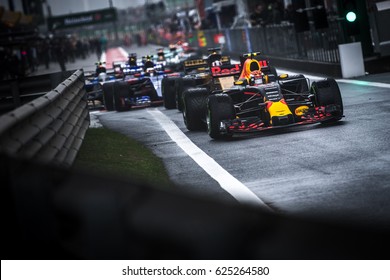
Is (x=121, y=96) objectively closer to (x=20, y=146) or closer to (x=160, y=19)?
(x=20, y=146)

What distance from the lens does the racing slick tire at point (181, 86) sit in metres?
20.1

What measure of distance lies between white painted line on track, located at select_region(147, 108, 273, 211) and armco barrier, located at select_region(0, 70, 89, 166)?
147 cm

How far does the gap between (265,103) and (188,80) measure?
18.2 feet

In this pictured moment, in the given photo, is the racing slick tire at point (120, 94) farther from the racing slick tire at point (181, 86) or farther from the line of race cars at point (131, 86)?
the racing slick tire at point (181, 86)

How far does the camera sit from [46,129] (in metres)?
8.47

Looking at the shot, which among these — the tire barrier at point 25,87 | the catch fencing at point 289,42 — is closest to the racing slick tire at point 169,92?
the tire barrier at point 25,87

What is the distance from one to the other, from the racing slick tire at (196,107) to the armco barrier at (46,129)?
2639mm

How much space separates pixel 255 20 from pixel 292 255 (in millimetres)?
38436

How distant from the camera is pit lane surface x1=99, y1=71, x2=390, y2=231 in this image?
831 centimetres

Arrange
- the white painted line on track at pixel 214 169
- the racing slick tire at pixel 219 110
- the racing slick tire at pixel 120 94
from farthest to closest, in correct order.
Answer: the racing slick tire at pixel 120 94, the racing slick tire at pixel 219 110, the white painted line on track at pixel 214 169

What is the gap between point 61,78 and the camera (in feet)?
58.1

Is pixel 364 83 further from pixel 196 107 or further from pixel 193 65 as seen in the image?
pixel 196 107
